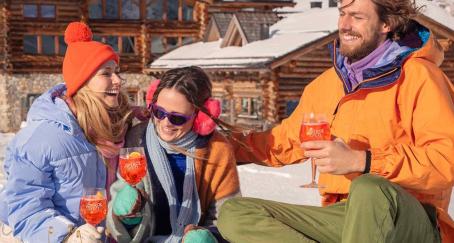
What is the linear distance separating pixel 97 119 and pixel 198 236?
944 mm

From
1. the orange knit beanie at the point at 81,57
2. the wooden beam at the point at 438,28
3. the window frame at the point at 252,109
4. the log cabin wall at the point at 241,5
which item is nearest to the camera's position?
the orange knit beanie at the point at 81,57

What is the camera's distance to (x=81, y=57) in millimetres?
4359

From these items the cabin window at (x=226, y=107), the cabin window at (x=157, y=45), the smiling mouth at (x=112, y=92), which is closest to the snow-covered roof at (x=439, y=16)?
the cabin window at (x=226, y=107)

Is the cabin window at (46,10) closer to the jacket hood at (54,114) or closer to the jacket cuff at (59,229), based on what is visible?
the jacket hood at (54,114)

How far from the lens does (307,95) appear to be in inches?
184

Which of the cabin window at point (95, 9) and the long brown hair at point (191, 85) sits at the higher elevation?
the cabin window at point (95, 9)

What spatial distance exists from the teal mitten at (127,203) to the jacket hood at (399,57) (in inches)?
54.8

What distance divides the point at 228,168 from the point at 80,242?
102cm

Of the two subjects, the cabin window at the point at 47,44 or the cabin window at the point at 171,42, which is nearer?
the cabin window at the point at 47,44

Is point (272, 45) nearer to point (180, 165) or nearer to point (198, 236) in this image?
point (180, 165)

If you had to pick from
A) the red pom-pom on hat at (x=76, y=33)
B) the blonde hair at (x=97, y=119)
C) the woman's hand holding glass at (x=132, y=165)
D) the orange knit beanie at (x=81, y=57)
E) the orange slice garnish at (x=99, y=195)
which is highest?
the red pom-pom on hat at (x=76, y=33)

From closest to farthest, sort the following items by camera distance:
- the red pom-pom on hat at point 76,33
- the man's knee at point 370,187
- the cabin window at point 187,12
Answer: the man's knee at point 370,187, the red pom-pom on hat at point 76,33, the cabin window at point 187,12

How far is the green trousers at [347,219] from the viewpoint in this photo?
334 centimetres

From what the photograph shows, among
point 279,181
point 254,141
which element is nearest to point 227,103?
point 279,181
